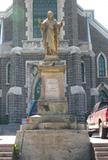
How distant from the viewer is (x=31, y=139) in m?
12.9

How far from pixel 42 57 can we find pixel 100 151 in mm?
20999

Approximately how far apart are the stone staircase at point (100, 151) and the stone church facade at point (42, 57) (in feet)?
59.8

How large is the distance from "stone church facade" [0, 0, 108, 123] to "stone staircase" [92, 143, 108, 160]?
59.8 ft

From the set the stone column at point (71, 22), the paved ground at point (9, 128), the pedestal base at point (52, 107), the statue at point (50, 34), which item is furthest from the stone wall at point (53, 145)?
the stone column at point (71, 22)

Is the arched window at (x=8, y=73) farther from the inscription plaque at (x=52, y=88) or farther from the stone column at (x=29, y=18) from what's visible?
the inscription plaque at (x=52, y=88)

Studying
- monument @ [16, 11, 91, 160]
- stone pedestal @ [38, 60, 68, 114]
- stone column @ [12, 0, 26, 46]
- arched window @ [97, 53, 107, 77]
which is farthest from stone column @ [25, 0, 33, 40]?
stone pedestal @ [38, 60, 68, 114]

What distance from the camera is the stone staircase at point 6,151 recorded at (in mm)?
12039

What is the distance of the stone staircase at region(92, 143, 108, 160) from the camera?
1208 centimetres

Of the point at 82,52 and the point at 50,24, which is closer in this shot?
the point at 50,24


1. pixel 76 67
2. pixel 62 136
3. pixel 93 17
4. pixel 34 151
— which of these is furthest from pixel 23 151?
pixel 93 17

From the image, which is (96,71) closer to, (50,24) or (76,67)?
(76,67)

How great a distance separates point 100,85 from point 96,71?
51.8 inches

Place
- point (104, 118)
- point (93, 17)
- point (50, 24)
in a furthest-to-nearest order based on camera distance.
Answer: point (93, 17) → point (104, 118) → point (50, 24)

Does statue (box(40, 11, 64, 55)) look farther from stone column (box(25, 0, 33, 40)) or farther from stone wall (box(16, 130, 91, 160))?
stone column (box(25, 0, 33, 40))
